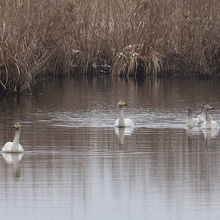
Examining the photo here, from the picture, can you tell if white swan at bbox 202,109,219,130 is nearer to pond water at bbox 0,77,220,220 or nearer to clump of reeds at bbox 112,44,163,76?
pond water at bbox 0,77,220,220

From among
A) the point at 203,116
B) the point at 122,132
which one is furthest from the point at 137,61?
the point at 122,132

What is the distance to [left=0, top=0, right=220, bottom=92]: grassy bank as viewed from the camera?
27812mm

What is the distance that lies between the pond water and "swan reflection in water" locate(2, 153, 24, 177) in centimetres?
1

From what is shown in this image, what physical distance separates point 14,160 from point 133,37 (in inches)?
586

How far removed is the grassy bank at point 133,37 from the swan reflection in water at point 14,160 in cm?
1193

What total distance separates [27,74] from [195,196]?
40.1ft

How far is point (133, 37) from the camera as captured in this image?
28.4 meters

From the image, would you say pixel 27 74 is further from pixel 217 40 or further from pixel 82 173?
pixel 82 173

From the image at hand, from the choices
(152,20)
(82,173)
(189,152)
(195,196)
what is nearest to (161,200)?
(195,196)

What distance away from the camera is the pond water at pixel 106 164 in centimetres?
1070

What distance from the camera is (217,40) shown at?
1134 inches

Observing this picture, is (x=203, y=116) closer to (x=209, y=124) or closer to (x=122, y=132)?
(x=209, y=124)

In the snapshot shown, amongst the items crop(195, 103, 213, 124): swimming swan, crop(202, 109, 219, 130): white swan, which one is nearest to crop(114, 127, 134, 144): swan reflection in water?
crop(202, 109, 219, 130): white swan

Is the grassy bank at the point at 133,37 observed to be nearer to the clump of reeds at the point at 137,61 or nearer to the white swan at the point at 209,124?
the clump of reeds at the point at 137,61
